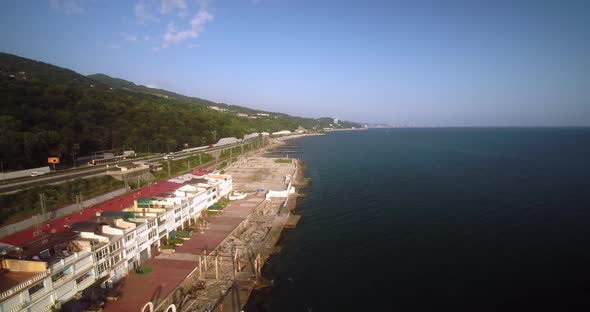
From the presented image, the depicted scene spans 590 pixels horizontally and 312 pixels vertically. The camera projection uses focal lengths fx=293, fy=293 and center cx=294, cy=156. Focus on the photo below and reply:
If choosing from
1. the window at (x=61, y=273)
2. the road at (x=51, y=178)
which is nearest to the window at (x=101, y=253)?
the window at (x=61, y=273)

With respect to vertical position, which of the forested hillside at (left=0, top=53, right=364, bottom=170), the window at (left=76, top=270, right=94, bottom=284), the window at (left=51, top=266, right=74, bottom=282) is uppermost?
the forested hillside at (left=0, top=53, right=364, bottom=170)

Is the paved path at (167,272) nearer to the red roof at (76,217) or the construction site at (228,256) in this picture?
the construction site at (228,256)

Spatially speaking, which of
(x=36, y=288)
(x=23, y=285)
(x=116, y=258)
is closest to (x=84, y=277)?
(x=116, y=258)

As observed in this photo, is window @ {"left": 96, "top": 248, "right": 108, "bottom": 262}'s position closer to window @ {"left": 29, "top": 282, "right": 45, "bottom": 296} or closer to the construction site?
the construction site

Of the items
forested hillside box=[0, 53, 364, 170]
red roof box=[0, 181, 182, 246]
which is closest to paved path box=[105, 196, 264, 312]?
red roof box=[0, 181, 182, 246]

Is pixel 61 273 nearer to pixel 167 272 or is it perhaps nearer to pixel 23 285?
pixel 23 285

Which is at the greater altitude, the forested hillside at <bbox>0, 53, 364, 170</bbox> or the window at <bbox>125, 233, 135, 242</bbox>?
the forested hillside at <bbox>0, 53, 364, 170</bbox>

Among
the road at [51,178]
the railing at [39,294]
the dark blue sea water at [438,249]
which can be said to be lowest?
the dark blue sea water at [438,249]
